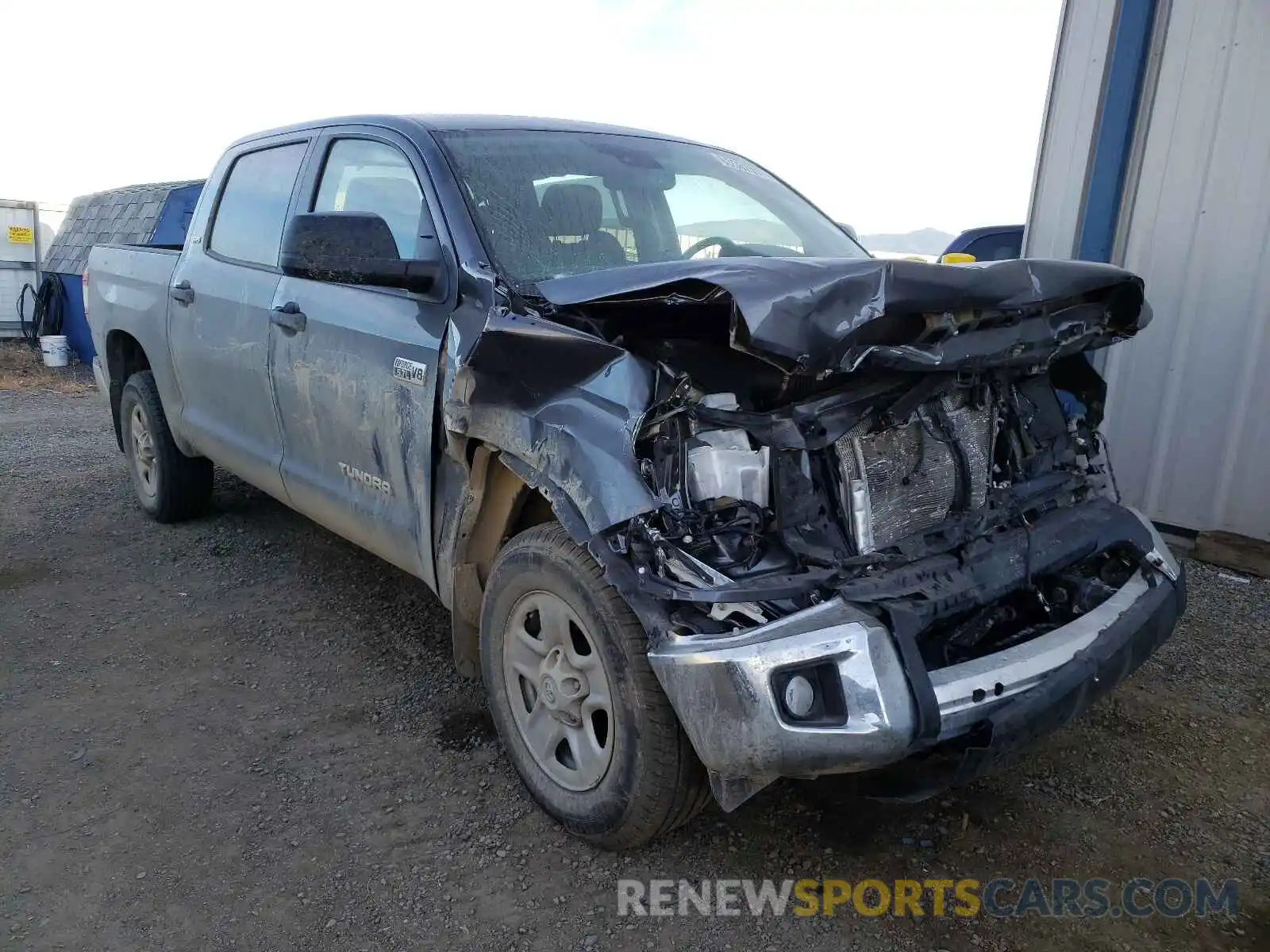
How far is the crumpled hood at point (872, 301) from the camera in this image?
2.00 meters

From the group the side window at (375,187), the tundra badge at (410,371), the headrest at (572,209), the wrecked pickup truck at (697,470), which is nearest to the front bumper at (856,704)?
the wrecked pickup truck at (697,470)

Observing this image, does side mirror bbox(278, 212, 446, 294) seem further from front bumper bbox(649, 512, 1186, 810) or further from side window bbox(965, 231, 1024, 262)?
side window bbox(965, 231, 1024, 262)

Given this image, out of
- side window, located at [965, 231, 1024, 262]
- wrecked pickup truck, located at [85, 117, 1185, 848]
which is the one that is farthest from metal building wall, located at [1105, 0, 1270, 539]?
side window, located at [965, 231, 1024, 262]

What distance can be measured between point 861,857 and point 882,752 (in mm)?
682

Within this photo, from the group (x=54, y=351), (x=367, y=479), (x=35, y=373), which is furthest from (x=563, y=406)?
(x=54, y=351)

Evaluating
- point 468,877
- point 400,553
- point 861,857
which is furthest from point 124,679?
point 861,857

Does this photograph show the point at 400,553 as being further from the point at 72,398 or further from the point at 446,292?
the point at 72,398

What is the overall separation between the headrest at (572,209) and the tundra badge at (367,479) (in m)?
0.96

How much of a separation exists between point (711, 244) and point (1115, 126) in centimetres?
291

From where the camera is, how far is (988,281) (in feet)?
7.42

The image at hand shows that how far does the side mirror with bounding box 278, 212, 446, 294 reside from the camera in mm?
2682

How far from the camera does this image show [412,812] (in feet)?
8.79

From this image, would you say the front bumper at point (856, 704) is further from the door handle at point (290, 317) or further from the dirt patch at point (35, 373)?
the dirt patch at point (35, 373)
